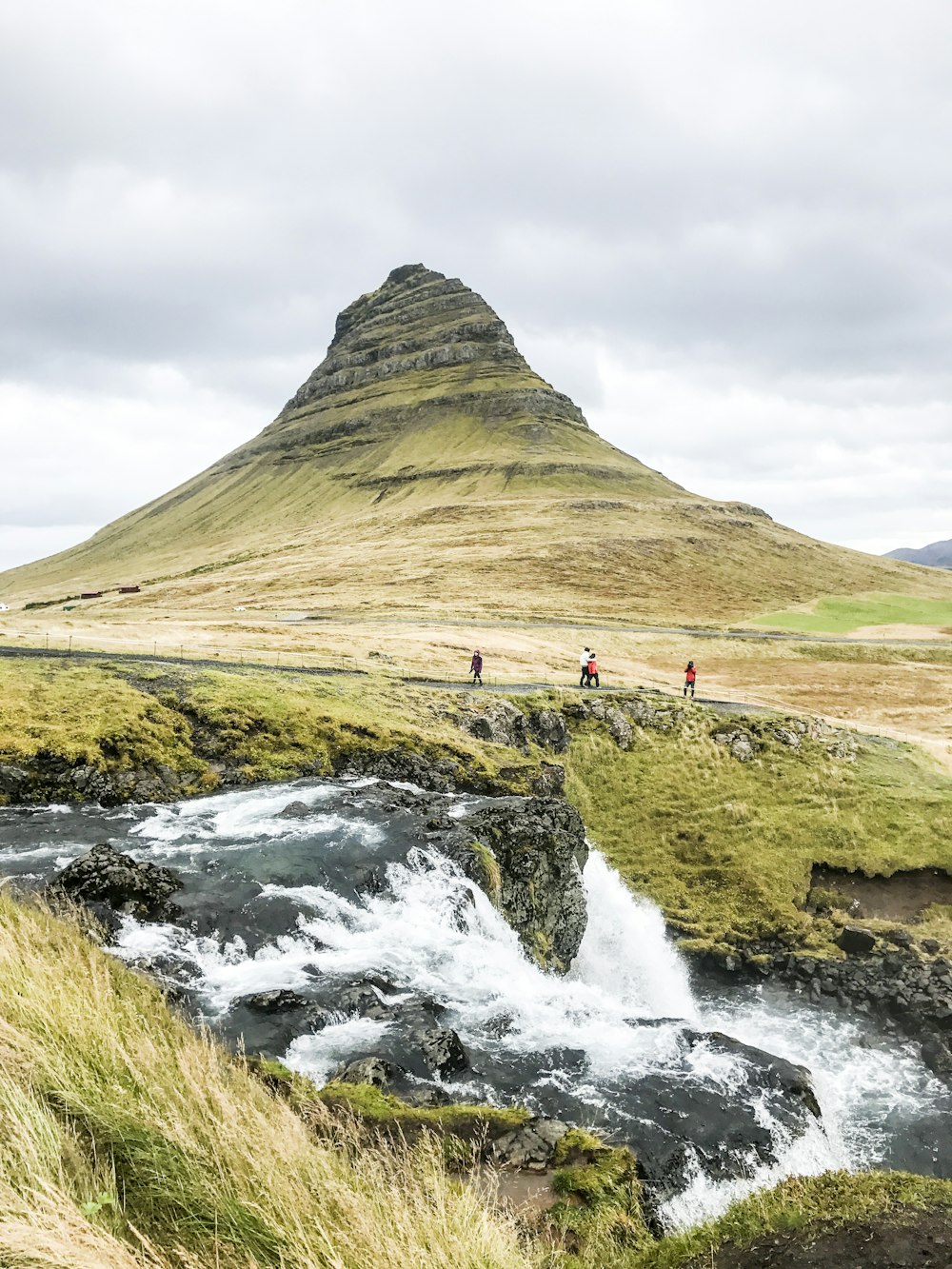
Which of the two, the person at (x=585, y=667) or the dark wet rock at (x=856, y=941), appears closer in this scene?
the dark wet rock at (x=856, y=941)

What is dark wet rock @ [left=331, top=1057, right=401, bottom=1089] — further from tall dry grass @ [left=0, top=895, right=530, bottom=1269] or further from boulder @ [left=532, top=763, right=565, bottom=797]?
boulder @ [left=532, top=763, right=565, bottom=797]

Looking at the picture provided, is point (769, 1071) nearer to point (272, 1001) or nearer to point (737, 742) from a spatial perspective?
point (272, 1001)

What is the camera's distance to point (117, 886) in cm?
1772

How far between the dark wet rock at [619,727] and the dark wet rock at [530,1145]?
1258 inches

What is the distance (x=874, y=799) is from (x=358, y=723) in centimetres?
2683

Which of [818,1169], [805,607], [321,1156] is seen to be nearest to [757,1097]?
[818,1169]

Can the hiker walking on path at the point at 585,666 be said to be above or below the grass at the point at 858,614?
below

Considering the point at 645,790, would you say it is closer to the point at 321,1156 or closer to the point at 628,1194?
the point at 628,1194

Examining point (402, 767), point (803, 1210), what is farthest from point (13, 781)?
point (803, 1210)

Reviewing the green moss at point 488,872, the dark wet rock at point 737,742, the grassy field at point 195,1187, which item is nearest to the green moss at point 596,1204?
the grassy field at point 195,1187

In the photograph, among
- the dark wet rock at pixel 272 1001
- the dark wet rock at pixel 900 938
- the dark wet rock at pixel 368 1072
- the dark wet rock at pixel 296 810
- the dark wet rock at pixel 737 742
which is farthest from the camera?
the dark wet rock at pixel 737 742

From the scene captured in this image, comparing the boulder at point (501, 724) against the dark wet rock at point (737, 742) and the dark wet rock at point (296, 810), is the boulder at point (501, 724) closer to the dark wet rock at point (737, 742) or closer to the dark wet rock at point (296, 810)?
the dark wet rock at point (737, 742)

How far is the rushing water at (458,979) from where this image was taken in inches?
557

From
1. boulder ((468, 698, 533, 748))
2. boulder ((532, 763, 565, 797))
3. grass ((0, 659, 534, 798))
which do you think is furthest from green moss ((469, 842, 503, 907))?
boulder ((468, 698, 533, 748))
